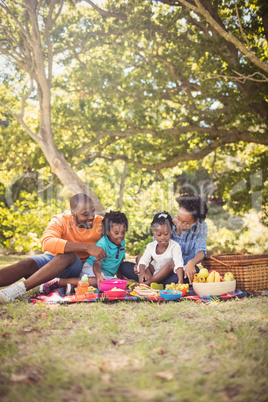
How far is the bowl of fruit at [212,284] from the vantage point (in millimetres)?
4281

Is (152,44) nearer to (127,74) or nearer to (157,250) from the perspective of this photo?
(127,74)

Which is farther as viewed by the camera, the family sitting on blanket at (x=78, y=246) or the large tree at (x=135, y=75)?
the large tree at (x=135, y=75)

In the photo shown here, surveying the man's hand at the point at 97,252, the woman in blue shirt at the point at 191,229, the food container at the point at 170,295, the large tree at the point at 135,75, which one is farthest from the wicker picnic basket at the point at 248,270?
the large tree at the point at 135,75

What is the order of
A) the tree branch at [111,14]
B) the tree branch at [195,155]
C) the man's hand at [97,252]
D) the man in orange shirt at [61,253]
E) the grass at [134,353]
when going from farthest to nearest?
1. the tree branch at [195,155]
2. the tree branch at [111,14]
3. the man's hand at [97,252]
4. the man in orange shirt at [61,253]
5. the grass at [134,353]

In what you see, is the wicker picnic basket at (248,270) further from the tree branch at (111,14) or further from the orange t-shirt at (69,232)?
the tree branch at (111,14)

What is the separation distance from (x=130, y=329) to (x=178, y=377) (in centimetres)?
101

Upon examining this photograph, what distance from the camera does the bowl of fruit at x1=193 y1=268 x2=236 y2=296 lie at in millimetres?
4281

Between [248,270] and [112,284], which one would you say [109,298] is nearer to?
[112,284]

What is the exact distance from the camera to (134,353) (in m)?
2.49

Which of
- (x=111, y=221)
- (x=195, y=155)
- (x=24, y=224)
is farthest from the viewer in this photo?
(x=24, y=224)

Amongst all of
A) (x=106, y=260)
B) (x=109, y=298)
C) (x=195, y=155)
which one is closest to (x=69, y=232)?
(x=106, y=260)

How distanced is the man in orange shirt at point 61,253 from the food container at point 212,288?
120 cm

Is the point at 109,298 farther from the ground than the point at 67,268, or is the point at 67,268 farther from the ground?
the point at 67,268

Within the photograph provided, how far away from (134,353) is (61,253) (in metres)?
2.16
